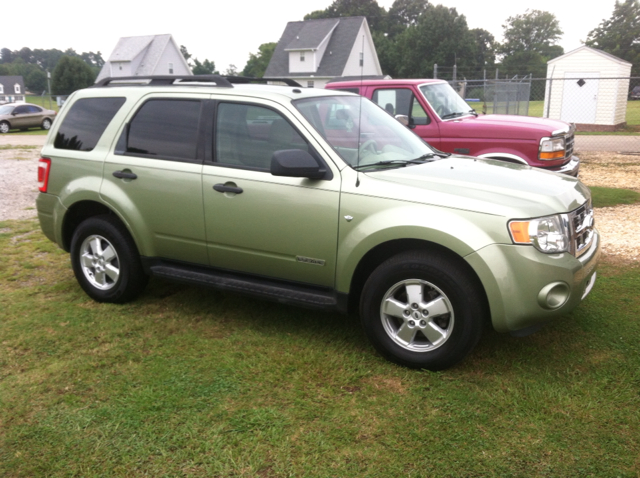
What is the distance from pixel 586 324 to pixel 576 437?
1.68 meters

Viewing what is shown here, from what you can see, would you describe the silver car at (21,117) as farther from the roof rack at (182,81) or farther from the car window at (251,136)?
the car window at (251,136)

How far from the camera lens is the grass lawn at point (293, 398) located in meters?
3.14

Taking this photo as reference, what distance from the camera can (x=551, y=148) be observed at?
8.02 meters

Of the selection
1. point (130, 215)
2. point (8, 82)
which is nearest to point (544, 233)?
point (130, 215)

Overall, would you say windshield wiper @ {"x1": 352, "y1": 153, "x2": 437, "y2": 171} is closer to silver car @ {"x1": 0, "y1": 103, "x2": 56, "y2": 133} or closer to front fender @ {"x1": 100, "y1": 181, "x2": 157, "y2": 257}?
front fender @ {"x1": 100, "y1": 181, "x2": 157, "y2": 257}

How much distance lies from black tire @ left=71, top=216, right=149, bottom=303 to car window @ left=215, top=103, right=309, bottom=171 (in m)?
1.21

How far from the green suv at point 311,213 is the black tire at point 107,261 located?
0.01 metres

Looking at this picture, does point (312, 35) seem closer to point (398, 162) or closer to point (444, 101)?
point (444, 101)

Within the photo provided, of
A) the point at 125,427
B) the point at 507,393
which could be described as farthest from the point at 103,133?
the point at 507,393

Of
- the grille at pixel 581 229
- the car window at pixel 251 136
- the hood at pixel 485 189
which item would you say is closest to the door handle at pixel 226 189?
the car window at pixel 251 136

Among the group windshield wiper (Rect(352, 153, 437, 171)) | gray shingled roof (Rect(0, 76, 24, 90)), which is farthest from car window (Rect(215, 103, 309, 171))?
gray shingled roof (Rect(0, 76, 24, 90))

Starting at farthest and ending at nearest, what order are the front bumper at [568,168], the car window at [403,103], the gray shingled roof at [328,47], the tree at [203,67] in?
the tree at [203,67], the gray shingled roof at [328,47], the car window at [403,103], the front bumper at [568,168]

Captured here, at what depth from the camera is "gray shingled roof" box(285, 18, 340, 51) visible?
52.2 meters

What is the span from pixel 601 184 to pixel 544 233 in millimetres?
8493
